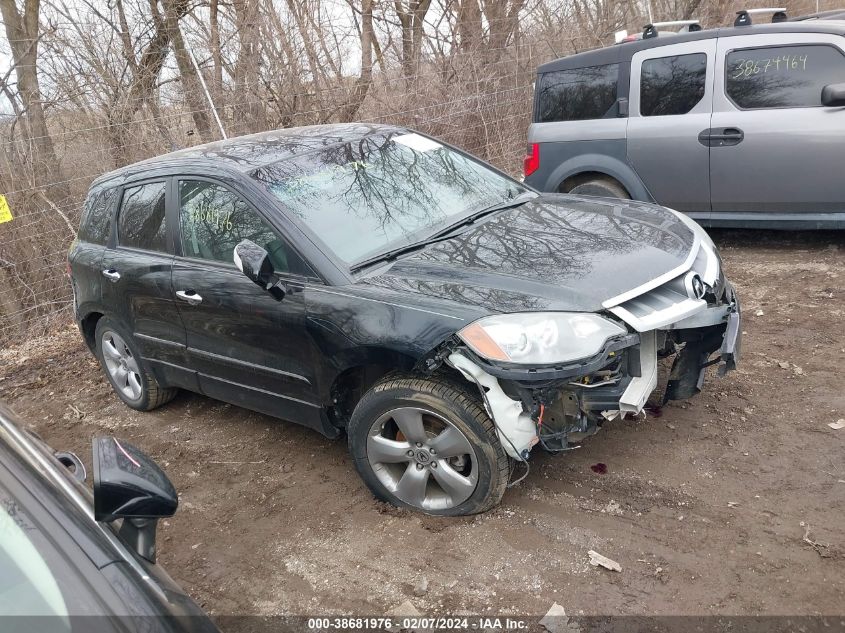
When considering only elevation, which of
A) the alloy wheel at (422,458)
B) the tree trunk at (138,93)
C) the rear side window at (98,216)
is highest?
the tree trunk at (138,93)

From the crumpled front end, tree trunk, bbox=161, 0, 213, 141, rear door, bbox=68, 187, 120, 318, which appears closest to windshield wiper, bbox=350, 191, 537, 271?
the crumpled front end

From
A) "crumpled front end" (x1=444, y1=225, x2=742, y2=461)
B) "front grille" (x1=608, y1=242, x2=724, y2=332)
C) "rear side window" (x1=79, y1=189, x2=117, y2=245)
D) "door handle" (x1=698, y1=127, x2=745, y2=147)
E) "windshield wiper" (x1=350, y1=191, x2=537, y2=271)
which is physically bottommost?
"crumpled front end" (x1=444, y1=225, x2=742, y2=461)

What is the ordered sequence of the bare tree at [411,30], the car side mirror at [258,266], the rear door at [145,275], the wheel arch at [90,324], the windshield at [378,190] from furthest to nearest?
the bare tree at [411,30], the wheel arch at [90,324], the rear door at [145,275], the windshield at [378,190], the car side mirror at [258,266]

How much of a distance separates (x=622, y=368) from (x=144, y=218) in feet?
9.82

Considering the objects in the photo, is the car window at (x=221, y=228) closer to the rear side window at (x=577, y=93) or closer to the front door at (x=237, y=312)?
the front door at (x=237, y=312)

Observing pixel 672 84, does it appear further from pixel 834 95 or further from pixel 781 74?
pixel 834 95

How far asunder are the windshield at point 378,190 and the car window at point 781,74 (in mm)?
2676

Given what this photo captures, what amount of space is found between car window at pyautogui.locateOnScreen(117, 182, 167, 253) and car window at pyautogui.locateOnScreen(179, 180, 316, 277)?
0.75 ft

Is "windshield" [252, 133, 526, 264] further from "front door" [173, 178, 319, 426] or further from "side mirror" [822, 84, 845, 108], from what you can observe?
"side mirror" [822, 84, 845, 108]

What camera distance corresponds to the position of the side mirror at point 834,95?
5145 mm

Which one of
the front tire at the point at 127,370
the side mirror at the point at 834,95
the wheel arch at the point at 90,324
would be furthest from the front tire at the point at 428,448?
the side mirror at the point at 834,95

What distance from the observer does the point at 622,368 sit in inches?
119

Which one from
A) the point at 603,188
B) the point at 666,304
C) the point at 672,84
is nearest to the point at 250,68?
the point at 603,188

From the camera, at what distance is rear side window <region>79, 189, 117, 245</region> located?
14.9 ft
